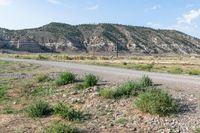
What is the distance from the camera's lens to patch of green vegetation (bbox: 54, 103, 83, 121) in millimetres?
13233

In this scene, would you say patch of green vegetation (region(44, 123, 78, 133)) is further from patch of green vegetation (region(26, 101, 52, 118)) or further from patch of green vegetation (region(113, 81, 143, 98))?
patch of green vegetation (region(113, 81, 143, 98))

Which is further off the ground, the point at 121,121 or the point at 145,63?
the point at 121,121

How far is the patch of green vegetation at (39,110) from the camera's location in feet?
45.8

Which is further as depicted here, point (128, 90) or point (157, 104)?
point (128, 90)

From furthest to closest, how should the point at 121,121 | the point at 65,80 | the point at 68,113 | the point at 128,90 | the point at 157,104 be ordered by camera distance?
the point at 65,80
the point at 128,90
the point at 68,113
the point at 157,104
the point at 121,121

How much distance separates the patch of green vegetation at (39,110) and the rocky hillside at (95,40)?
4869 inches

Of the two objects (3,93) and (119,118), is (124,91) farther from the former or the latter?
(3,93)

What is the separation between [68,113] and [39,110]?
1.23m

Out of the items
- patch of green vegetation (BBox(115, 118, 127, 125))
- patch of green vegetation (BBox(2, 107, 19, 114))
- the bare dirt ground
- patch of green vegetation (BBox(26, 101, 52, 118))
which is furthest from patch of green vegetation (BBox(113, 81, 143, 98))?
patch of green vegetation (BBox(2, 107, 19, 114))

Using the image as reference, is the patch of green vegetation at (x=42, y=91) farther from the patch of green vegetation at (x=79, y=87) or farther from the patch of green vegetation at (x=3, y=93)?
the patch of green vegetation at (x=3, y=93)

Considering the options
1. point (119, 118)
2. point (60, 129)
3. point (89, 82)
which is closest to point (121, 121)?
point (119, 118)

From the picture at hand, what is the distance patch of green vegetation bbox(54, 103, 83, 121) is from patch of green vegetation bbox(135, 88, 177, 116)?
194cm

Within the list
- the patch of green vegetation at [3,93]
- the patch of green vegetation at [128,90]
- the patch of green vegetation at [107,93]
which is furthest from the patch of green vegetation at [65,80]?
the patch of green vegetation at [128,90]

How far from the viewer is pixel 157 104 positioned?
12930 millimetres
